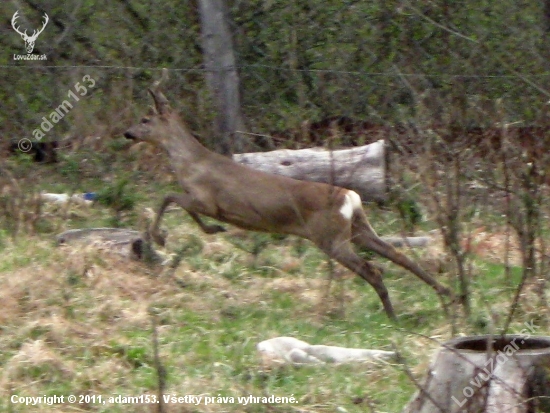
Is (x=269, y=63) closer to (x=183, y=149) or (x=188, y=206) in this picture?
(x=183, y=149)

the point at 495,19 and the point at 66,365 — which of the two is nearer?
the point at 66,365

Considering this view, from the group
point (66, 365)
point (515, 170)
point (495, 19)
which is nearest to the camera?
point (66, 365)

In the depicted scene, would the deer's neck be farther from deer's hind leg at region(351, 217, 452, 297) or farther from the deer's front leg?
deer's hind leg at region(351, 217, 452, 297)

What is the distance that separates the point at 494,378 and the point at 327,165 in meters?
5.23

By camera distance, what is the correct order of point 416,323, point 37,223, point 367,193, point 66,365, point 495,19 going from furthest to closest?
point 495,19
point 367,193
point 37,223
point 416,323
point 66,365

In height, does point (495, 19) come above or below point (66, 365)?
above

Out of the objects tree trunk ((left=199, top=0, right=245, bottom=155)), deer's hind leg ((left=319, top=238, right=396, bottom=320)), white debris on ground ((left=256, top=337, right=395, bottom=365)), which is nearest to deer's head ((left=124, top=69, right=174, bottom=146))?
tree trunk ((left=199, top=0, right=245, bottom=155))

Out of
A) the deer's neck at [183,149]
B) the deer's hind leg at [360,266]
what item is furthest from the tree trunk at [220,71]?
the deer's hind leg at [360,266]

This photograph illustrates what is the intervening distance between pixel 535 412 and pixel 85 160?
6.92 meters

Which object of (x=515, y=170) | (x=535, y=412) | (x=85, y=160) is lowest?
(x=535, y=412)

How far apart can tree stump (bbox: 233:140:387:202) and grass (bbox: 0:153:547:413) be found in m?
0.51

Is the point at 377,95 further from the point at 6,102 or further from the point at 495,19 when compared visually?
the point at 6,102

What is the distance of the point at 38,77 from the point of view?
35.0 feet

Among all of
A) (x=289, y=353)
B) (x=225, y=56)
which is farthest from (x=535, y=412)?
(x=225, y=56)
